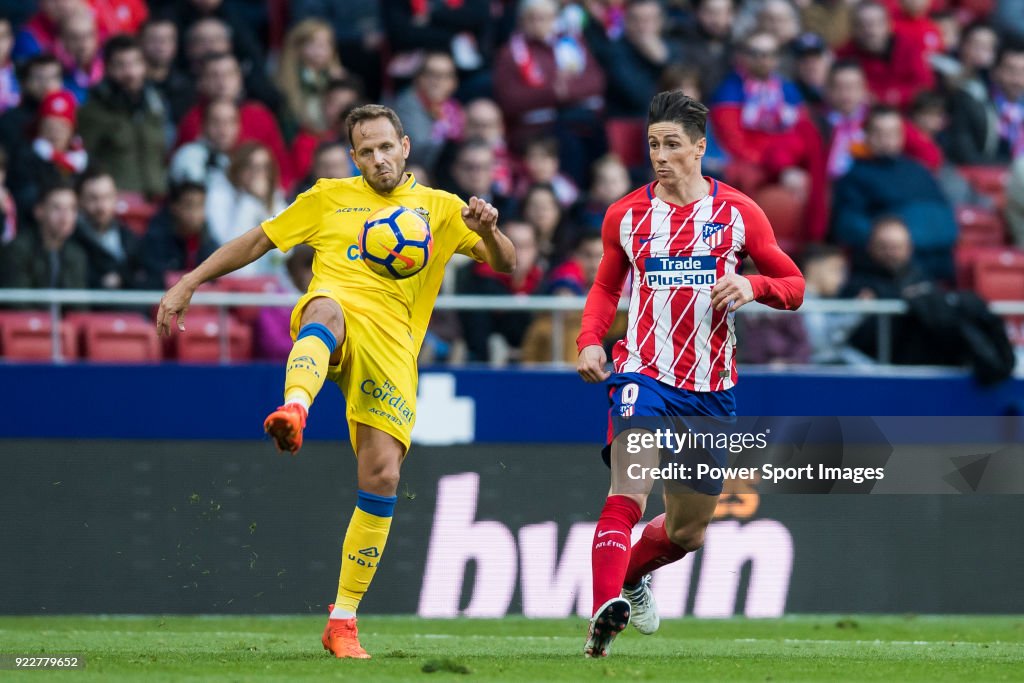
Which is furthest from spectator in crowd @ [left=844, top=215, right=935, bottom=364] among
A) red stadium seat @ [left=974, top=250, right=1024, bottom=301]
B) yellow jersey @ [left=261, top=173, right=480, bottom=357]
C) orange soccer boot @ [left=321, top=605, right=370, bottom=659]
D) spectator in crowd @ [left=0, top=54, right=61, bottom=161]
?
spectator in crowd @ [left=0, top=54, right=61, bottom=161]

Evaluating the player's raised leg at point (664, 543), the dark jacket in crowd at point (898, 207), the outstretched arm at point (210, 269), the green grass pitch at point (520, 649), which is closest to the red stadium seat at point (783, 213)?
the dark jacket in crowd at point (898, 207)

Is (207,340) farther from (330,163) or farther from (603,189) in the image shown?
(603,189)

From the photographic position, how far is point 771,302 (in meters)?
7.08

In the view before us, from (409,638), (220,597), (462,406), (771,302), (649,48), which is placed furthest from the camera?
(649,48)

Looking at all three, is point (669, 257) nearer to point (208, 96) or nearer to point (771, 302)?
point (771, 302)

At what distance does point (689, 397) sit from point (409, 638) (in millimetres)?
2330

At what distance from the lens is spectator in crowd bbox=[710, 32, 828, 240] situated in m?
13.1

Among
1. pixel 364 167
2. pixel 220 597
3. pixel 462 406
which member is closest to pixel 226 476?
pixel 220 597

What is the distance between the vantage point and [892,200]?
42.0 feet

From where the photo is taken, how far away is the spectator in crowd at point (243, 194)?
1170 cm

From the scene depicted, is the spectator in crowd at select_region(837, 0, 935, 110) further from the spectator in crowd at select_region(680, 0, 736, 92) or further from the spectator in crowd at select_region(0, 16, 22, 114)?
the spectator in crowd at select_region(0, 16, 22, 114)

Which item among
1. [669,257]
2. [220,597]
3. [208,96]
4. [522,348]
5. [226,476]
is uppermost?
[208,96]

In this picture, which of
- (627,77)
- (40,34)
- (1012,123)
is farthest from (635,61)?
(40,34)

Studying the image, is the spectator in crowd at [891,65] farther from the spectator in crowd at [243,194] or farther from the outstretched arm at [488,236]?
the outstretched arm at [488,236]
